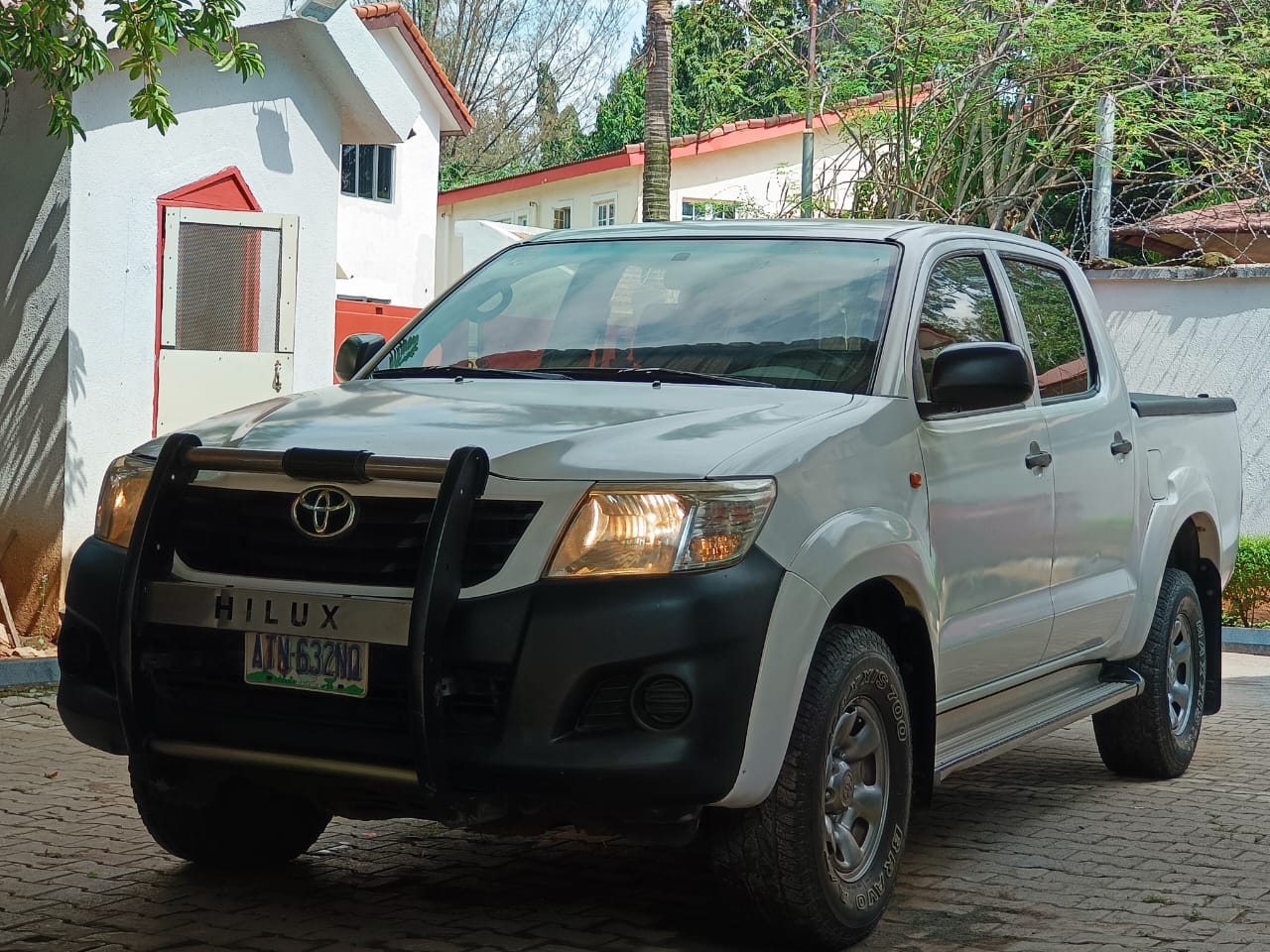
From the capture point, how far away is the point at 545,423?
440cm

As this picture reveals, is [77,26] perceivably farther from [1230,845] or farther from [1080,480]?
[1230,845]

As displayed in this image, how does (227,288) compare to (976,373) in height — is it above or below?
above

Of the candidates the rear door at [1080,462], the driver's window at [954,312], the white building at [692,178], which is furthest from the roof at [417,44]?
the driver's window at [954,312]

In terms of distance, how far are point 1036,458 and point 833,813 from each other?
1677 millimetres

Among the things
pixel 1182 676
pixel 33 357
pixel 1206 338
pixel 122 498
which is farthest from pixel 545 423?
pixel 1206 338

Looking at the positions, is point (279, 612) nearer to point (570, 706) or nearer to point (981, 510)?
point (570, 706)

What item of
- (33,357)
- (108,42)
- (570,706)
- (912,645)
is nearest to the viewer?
(570,706)

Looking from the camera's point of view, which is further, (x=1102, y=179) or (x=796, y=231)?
(x=1102, y=179)

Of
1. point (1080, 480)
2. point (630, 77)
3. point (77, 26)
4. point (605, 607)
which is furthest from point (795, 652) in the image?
point (630, 77)

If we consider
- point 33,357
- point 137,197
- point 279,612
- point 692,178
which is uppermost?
point 692,178

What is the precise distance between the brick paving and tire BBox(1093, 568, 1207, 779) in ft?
0.79

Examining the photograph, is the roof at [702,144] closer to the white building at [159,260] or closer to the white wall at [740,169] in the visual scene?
the white wall at [740,169]

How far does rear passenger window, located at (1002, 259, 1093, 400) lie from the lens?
6.21m

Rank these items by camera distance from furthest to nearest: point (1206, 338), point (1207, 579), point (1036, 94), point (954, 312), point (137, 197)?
point (1036, 94) < point (1206, 338) < point (137, 197) < point (1207, 579) < point (954, 312)
